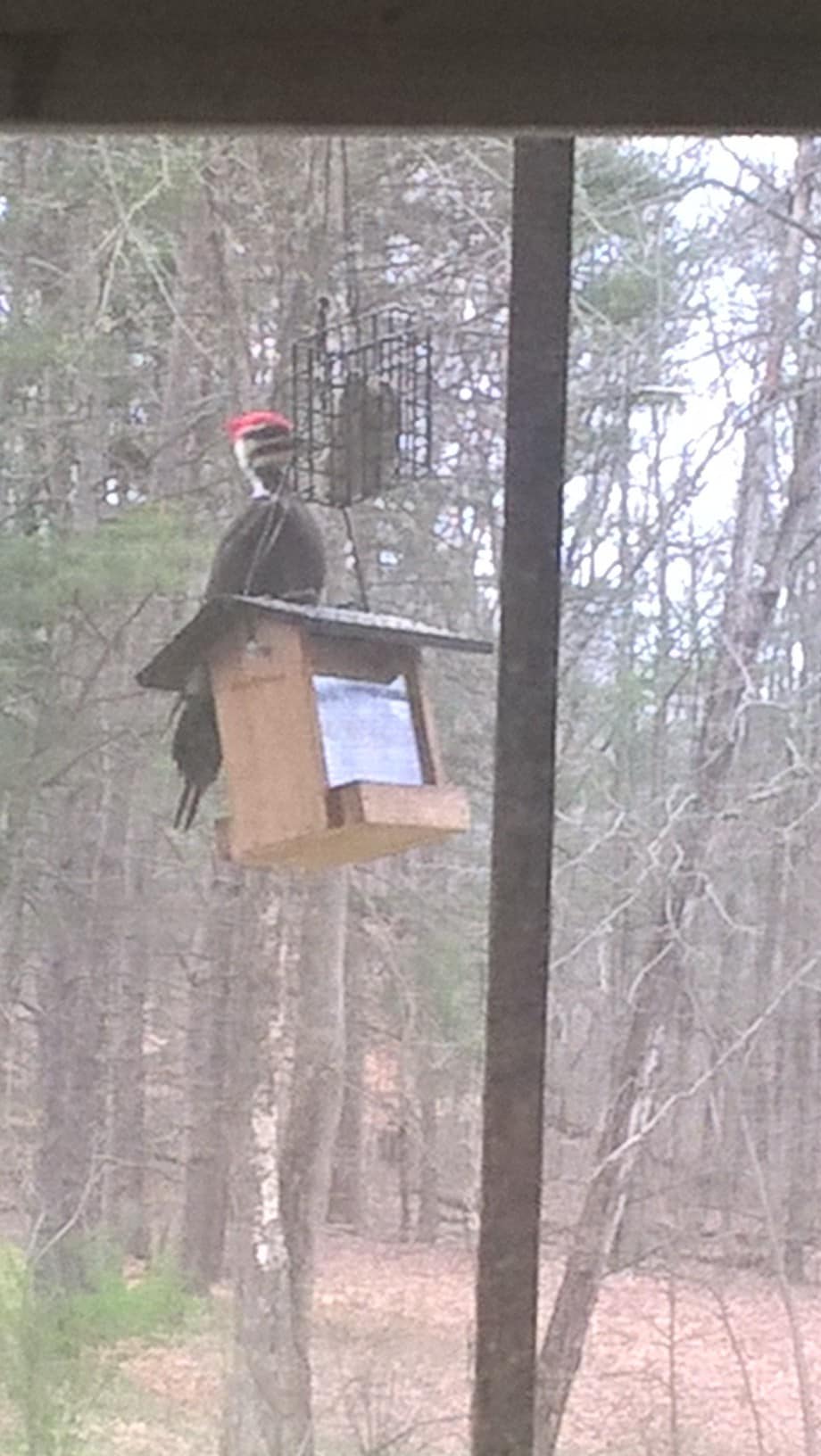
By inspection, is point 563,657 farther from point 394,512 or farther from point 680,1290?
point 680,1290

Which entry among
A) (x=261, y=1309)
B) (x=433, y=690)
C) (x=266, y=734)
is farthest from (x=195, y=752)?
(x=261, y=1309)

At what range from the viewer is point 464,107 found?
3.06 feet

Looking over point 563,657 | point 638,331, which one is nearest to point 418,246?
point 638,331

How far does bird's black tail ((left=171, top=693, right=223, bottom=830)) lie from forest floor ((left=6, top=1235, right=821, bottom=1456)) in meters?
0.29

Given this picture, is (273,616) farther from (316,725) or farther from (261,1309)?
(261,1309)

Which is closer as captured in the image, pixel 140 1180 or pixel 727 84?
pixel 727 84

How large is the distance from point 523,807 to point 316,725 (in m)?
0.14

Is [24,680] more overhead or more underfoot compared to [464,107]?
more underfoot

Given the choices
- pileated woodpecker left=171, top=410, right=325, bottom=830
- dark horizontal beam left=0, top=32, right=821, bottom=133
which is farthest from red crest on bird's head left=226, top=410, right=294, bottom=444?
dark horizontal beam left=0, top=32, right=821, bottom=133

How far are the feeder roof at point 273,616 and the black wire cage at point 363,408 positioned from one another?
8 centimetres

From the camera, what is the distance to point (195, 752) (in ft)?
3.81

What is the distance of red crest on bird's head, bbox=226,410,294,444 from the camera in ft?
3.79

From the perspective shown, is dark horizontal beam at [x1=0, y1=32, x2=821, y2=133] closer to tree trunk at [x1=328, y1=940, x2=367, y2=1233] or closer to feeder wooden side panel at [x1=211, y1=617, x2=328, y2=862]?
feeder wooden side panel at [x1=211, y1=617, x2=328, y2=862]

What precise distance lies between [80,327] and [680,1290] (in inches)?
28.5
